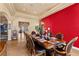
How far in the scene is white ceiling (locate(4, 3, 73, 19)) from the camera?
7.66 ft

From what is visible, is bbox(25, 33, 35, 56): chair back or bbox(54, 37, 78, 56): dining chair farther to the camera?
bbox(25, 33, 35, 56): chair back

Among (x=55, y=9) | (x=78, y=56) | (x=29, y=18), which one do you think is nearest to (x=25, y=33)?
(x=29, y=18)

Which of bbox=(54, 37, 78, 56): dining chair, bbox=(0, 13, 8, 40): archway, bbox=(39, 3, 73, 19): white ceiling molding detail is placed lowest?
bbox=(54, 37, 78, 56): dining chair

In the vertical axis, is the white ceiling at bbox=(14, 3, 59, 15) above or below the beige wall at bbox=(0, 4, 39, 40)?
above

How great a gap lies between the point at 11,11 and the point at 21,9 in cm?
19

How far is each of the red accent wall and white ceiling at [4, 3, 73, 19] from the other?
9cm

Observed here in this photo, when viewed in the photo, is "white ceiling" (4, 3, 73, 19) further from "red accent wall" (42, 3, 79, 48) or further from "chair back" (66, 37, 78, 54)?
"chair back" (66, 37, 78, 54)

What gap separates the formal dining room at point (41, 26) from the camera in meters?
2.33

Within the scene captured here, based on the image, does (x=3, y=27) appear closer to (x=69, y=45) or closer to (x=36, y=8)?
(x=36, y=8)

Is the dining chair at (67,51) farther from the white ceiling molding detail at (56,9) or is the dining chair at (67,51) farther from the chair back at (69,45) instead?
the white ceiling molding detail at (56,9)

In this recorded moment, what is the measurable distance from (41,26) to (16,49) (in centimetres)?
64

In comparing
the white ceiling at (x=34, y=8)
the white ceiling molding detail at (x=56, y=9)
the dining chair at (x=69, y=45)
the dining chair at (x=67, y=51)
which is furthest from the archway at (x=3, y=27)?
the dining chair at (x=69, y=45)

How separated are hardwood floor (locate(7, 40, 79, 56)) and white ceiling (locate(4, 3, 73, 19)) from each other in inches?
22.8

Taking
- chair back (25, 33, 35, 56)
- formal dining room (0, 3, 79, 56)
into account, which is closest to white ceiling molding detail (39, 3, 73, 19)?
formal dining room (0, 3, 79, 56)
